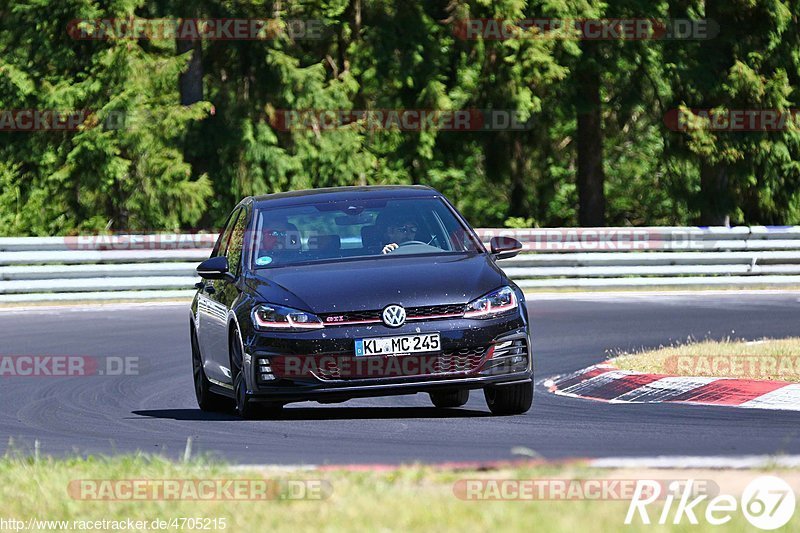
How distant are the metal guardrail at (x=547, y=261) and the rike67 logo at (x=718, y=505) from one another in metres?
17.7

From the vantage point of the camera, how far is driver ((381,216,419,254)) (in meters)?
11.0

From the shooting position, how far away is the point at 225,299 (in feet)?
36.6

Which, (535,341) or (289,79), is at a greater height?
(289,79)

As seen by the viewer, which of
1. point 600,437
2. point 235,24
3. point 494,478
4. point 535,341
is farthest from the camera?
point 235,24

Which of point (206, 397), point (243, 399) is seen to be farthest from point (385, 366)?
point (206, 397)

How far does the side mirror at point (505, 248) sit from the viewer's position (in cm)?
1113

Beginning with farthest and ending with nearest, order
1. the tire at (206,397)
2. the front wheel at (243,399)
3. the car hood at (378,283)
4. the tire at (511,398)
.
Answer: the tire at (206,397)
the tire at (511,398)
the front wheel at (243,399)
the car hood at (378,283)

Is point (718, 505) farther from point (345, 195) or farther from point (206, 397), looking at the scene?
point (206, 397)

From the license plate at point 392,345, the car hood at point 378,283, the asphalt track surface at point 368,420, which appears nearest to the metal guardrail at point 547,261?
the asphalt track surface at point 368,420

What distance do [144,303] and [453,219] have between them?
12.5 metres

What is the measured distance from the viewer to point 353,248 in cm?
1097

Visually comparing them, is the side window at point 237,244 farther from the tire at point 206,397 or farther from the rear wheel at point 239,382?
the tire at point 206,397

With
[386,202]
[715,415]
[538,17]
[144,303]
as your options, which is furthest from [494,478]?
[538,17]

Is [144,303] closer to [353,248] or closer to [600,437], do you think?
[353,248]
